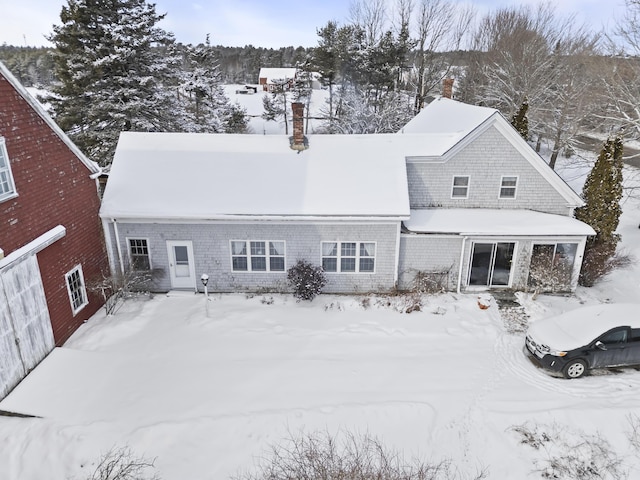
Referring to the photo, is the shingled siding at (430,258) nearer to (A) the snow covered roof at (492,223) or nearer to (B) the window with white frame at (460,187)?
(A) the snow covered roof at (492,223)

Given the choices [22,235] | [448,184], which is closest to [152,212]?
[22,235]

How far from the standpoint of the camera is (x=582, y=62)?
32.6 meters

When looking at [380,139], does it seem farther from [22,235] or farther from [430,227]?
[22,235]

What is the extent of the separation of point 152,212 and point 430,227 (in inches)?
376

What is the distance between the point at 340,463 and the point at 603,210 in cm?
1427

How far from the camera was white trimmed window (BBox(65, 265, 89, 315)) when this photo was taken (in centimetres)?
1253

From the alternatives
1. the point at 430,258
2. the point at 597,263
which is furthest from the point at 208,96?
the point at 597,263

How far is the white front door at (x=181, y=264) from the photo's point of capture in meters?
14.7

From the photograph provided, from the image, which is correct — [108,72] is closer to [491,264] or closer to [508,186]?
[508,186]

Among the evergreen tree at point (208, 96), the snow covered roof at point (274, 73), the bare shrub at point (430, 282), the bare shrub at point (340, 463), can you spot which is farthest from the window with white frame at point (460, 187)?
the snow covered roof at point (274, 73)

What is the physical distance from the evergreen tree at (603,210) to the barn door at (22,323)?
1798 cm

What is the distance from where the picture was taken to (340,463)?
22.2 feet

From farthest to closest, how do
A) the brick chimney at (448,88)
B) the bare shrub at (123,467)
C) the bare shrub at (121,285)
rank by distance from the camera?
1. the brick chimney at (448,88)
2. the bare shrub at (121,285)
3. the bare shrub at (123,467)

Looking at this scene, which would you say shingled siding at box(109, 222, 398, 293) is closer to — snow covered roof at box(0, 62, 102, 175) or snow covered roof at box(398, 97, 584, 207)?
snow covered roof at box(0, 62, 102, 175)
